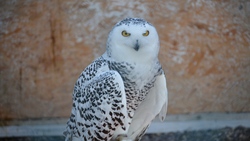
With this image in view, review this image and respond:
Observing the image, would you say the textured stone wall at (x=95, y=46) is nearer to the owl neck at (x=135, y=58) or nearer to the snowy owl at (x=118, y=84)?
the snowy owl at (x=118, y=84)

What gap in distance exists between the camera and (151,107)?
260 centimetres

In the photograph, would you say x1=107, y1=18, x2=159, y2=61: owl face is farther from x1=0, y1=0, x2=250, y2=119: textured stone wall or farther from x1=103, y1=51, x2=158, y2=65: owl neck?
x1=0, y1=0, x2=250, y2=119: textured stone wall

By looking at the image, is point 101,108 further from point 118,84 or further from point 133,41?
point 133,41

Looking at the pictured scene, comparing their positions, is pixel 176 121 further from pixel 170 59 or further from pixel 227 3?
pixel 227 3

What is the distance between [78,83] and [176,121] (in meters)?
1.34

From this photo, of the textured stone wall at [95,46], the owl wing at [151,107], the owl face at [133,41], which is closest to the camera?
the owl face at [133,41]

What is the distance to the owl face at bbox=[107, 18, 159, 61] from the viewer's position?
2.25 metres

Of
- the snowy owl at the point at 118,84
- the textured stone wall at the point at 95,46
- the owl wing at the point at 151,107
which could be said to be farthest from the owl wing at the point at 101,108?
the textured stone wall at the point at 95,46

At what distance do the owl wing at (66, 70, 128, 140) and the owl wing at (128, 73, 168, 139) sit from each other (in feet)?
0.99

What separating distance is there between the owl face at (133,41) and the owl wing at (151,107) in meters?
0.24

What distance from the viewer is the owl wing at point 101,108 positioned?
89.4 inches

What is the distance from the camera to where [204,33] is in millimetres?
3518

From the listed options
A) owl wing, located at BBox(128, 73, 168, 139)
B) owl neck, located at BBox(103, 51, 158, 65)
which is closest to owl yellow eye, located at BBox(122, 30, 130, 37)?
owl neck, located at BBox(103, 51, 158, 65)

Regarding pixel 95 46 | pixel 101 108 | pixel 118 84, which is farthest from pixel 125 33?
pixel 95 46
